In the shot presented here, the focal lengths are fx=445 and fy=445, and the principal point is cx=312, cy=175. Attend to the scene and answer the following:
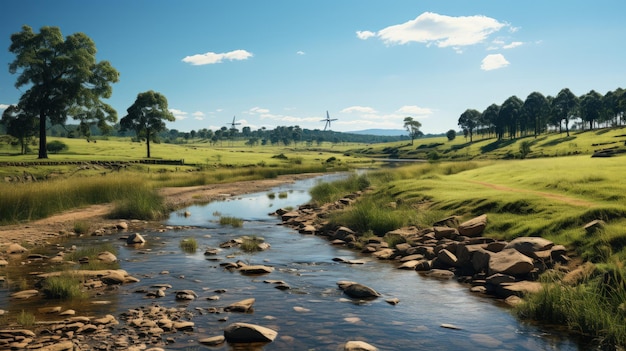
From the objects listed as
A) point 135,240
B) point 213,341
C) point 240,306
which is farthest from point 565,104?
point 213,341

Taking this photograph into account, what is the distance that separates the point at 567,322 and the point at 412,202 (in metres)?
17.8

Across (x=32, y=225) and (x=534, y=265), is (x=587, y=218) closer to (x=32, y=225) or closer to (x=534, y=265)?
(x=534, y=265)

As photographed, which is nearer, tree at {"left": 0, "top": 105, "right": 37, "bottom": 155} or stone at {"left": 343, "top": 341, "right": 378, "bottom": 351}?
stone at {"left": 343, "top": 341, "right": 378, "bottom": 351}

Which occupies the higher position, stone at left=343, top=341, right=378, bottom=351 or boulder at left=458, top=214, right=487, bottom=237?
boulder at left=458, top=214, right=487, bottom=237

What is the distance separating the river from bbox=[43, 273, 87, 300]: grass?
0.65 meters

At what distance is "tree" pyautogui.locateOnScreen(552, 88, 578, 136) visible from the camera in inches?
5625

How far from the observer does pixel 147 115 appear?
87688 mm

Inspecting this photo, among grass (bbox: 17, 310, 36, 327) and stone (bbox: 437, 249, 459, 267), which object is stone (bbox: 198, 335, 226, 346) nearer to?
grass (bbox: 17, 310, 36, 327)

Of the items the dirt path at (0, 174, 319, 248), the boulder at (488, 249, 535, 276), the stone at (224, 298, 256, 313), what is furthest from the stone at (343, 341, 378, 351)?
the dirt path at (0, 174, 319, 248)

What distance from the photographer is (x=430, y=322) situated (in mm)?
10781

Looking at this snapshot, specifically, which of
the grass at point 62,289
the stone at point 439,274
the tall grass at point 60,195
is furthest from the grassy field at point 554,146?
the grass at point 62,289

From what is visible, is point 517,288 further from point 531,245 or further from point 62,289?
point 62,289

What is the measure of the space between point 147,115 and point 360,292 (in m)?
83.6

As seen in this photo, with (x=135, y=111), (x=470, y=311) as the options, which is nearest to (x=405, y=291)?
(x=470, y=311)
